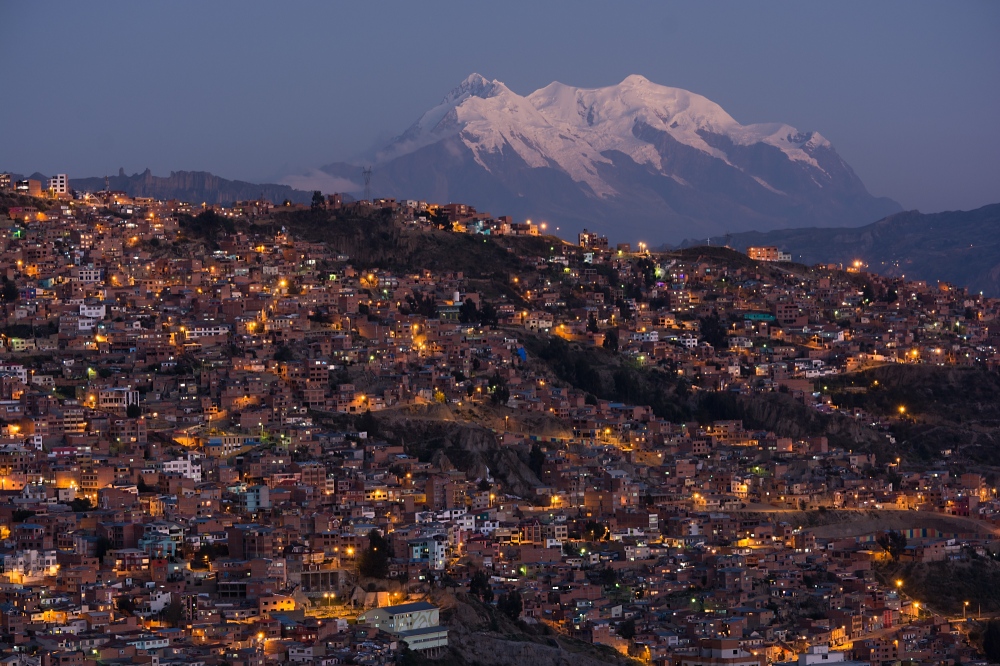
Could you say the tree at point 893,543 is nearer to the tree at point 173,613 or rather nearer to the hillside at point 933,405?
the hillside at point 933,405

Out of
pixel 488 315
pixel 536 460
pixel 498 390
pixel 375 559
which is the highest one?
pixel 488 315

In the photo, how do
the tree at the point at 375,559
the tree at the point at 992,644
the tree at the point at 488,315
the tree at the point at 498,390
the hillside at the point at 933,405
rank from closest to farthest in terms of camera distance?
the tree at the point at 375,559 → the tree at the point at 992,644 → the tree at the point at 498,390 → the hillside at the point at 933,405 → the tree at the point at 488,315

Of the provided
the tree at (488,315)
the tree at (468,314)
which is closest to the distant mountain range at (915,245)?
the tree at (488,315)

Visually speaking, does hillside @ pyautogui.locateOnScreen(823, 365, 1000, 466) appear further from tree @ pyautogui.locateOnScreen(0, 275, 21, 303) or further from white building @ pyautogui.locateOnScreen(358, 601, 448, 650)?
white building @ pyautogui.locateOnScreen(358, 601, 448, 650)

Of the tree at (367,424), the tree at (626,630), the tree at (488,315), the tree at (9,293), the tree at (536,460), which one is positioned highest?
the tree at (9,293)

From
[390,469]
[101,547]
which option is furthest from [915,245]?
[101,547]

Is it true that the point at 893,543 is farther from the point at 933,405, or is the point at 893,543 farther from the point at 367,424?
the point at 933,405

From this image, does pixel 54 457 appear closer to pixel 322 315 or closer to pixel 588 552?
Result: pixel 588 552
